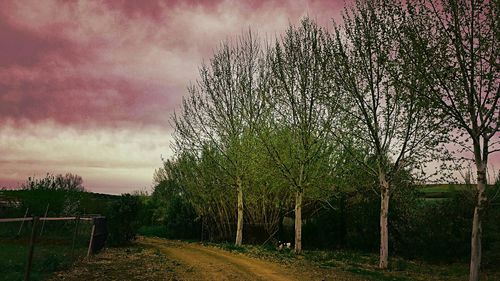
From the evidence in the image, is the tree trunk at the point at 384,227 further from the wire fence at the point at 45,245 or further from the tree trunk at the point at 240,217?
the wire fence at the point at 45,245

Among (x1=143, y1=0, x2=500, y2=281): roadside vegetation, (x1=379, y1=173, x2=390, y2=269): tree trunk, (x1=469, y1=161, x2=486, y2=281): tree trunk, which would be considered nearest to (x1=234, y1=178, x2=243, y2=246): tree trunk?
(x1=143, y1=0, x2=500, y2=281): roadside vegetation

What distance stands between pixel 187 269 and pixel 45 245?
8366 mm

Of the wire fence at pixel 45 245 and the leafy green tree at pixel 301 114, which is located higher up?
the leafy green tree at pixel 301 114

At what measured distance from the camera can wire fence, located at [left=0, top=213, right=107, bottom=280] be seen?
11500 millimetres

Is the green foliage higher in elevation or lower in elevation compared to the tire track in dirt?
higher

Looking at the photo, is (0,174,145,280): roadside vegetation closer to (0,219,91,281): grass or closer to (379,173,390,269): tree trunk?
(0,219,91,281): grass

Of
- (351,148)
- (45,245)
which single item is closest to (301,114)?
(351,148)

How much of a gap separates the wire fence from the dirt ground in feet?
1.79

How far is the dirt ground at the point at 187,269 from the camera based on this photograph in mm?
13520

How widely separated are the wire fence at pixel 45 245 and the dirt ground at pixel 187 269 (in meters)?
0.55

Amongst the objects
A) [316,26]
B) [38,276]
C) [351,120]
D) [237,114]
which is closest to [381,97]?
[351,120]

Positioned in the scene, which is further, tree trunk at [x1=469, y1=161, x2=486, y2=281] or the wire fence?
tree trunk at [x1=469, y1=161, x2=486, y2=281]

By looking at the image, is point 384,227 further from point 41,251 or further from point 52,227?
point 52,227

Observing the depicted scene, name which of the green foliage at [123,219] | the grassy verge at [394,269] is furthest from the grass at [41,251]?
the grassy verge at [394,269]
